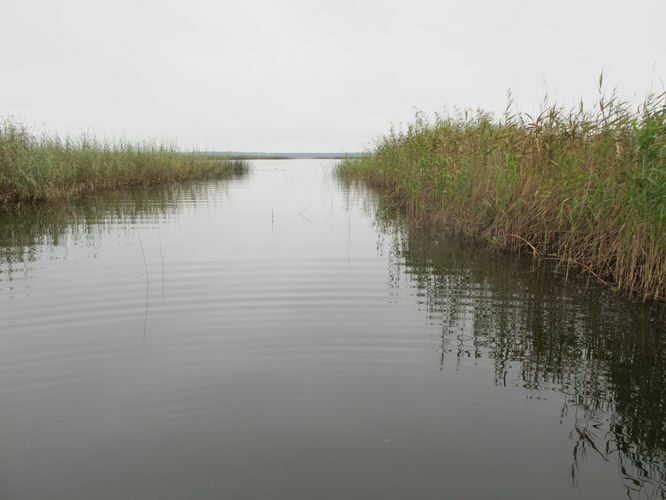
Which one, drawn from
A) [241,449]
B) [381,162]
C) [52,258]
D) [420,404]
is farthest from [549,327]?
[381,162]

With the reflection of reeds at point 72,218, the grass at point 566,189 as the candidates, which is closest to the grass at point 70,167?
the reflection of reeds at point 72,218

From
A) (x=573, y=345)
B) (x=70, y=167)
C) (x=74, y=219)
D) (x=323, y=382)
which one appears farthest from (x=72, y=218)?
(x=573, y=345)

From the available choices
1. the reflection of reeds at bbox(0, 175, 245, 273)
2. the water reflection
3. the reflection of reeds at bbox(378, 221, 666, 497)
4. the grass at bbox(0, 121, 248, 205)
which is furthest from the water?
the grass at bbox(0, 121, 248, 205)

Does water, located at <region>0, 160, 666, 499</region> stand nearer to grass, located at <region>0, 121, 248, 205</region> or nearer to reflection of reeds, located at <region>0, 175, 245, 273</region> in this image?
reflection of reeds, located at <region>0, 175, 245, 273</region>

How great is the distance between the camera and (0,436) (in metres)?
2.96

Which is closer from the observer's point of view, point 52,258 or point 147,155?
point 52,258

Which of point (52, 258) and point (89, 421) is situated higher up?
point (52, 258)

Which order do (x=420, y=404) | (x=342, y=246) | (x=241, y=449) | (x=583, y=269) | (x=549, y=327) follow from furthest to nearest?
(x=342, y=246), (x=583, y=269), (x=549, y=327), (x=420, y=404), (x=241, y=449)

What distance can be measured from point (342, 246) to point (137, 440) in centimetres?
648

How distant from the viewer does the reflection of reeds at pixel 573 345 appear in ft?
9.73

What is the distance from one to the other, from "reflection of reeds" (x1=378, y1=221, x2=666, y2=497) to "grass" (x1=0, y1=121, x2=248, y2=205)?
39.0 feet

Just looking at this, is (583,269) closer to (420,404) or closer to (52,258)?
(420,404)

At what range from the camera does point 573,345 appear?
4.48 metres

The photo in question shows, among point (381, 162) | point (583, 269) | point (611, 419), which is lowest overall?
point (611, 419)
